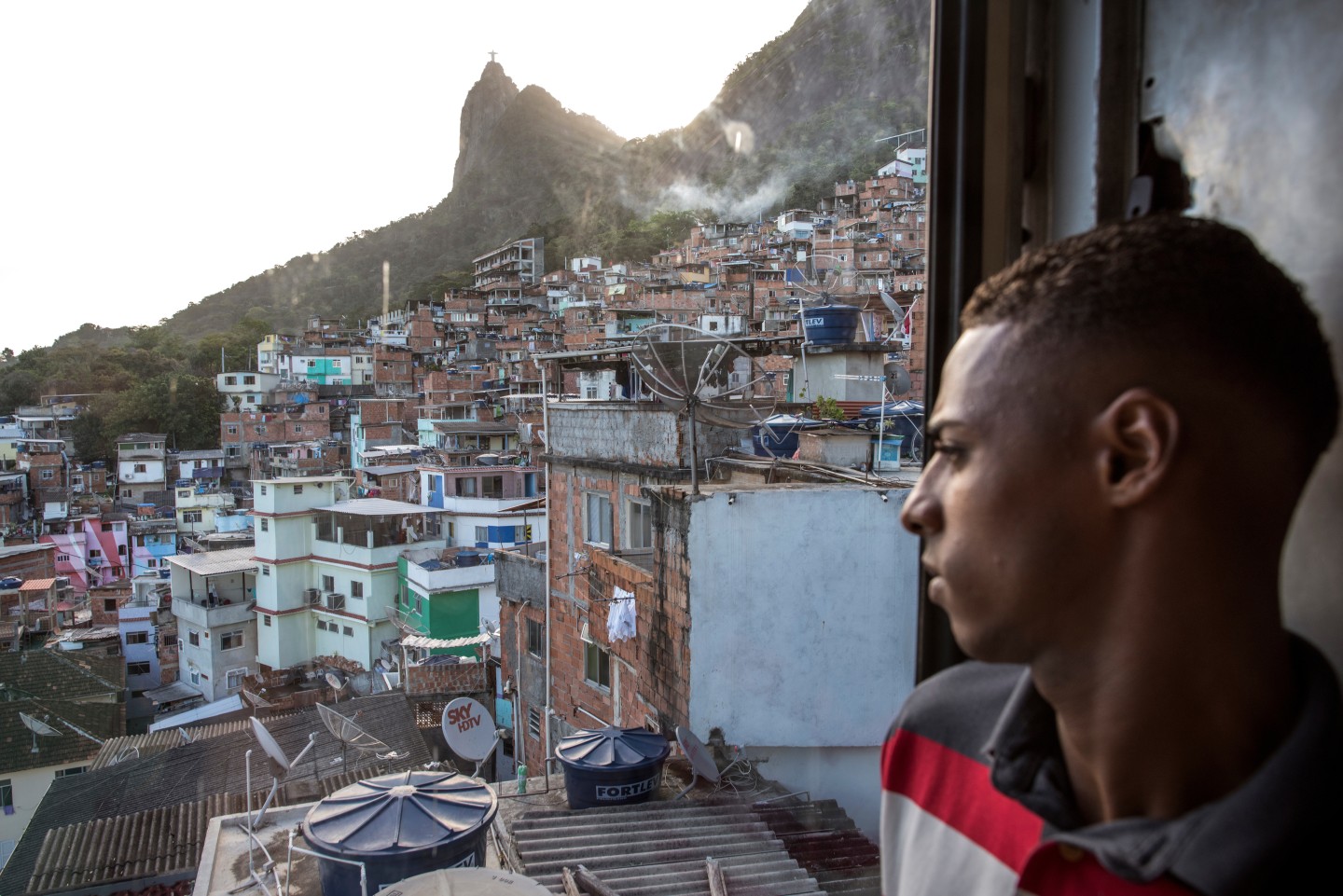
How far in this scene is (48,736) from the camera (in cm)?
1514

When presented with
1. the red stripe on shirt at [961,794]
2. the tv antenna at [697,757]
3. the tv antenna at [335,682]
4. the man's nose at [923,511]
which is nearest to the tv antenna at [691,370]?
the tv antenna at [697,757]

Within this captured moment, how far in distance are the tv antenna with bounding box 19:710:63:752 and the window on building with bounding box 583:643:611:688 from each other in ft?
36.9

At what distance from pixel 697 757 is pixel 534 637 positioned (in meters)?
6.04

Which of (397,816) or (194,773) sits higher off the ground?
(397,816)

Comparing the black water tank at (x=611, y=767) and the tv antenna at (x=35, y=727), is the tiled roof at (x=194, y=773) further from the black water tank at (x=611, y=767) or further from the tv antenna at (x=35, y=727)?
the black water tank at (x=611, y=767)

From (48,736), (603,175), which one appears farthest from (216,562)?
(603,175)

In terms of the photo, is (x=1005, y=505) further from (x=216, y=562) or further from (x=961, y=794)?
(x=216, y=562)

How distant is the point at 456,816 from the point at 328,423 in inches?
1519

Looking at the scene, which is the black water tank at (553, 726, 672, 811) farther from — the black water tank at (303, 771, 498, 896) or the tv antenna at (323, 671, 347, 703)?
the tv antenna at (323, 671, 347, 703)

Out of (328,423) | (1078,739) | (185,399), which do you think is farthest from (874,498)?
(185,399)

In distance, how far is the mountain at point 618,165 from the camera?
6356 centimetres

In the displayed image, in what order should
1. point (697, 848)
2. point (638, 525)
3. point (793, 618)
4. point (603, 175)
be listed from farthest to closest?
1. point (603, 175)
2. point (638, 525)
3. point (793, 618)
4. point (697, 848)

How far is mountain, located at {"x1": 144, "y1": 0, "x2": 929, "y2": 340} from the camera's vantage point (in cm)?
6356

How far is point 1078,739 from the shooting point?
78 cm
